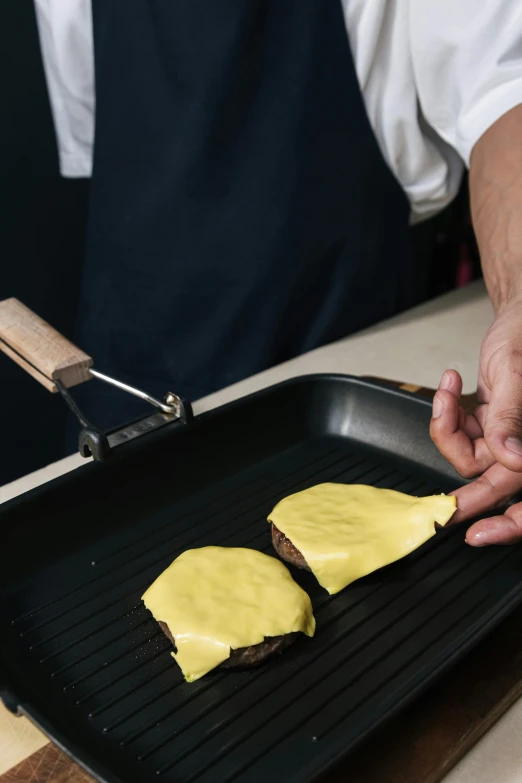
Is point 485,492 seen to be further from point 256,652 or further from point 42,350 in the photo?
point 42,350

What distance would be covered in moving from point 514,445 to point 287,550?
291 millimetres

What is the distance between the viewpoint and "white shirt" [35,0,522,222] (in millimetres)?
1215

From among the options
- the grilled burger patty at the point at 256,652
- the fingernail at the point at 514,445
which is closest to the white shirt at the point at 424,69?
the fingernail at the point at 514,445

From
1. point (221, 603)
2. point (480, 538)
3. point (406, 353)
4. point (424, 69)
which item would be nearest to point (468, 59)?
point (424, 69)

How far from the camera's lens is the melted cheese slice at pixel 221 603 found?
2.49 ft

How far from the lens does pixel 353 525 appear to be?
0.93 meters

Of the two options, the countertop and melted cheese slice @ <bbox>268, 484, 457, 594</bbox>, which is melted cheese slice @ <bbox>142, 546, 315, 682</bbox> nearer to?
Result: melted cheese slice @ <bbox>268, 484, 457, 594</bbox>

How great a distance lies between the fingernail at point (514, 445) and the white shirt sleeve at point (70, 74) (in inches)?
47.5

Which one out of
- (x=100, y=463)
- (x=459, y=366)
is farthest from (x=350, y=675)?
(x=459, y=366)

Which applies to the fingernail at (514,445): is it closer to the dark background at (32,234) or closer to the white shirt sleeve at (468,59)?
the white shirt sleeve at (468,59)

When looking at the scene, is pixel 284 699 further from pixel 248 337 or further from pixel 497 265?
pixel 248 337

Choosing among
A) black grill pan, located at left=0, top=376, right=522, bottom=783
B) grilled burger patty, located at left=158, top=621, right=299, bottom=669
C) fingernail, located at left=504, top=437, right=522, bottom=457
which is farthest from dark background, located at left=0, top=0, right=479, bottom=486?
grilled burger patty, located at left=158, top=621, right=299, bottom=669

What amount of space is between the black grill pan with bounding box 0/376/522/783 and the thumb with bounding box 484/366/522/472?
0.14 metres

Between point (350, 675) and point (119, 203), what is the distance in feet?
3.52
